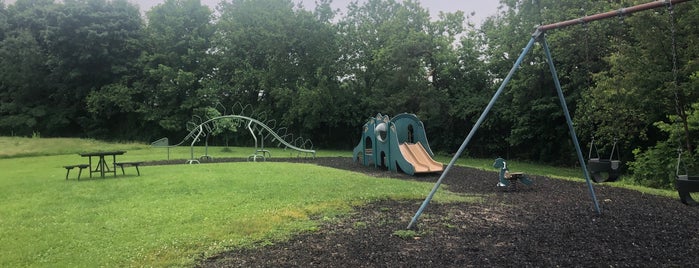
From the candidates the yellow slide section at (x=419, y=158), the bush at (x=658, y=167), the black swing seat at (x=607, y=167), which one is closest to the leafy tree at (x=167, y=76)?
the yellow slide section at (x=419, y=158)

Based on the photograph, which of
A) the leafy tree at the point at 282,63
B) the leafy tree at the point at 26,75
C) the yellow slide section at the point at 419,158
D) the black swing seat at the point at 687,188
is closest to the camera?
the black swing seat at the point at 687,188

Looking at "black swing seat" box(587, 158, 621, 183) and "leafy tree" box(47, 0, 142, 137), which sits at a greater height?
"leafy tree" box(47, 0, 142, 137)

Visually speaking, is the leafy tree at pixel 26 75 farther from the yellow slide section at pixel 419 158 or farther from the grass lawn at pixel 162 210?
the yellow slide section at pixel 419 158

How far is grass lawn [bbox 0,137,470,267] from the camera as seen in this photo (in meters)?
5.03

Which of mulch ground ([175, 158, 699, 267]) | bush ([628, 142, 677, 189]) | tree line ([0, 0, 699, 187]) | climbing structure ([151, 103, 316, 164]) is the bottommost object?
mulch ground ([175, 158, 699, 267])

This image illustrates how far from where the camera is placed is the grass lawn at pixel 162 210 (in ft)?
16.5

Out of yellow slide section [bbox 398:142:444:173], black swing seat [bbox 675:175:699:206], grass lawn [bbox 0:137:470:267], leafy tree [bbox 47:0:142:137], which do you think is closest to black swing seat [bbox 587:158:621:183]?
black swing seat [bbox 675:175:699:206]

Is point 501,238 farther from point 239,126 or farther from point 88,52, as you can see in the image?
point 88,52

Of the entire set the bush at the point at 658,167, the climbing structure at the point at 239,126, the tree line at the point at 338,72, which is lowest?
the bush at the point at 658,167

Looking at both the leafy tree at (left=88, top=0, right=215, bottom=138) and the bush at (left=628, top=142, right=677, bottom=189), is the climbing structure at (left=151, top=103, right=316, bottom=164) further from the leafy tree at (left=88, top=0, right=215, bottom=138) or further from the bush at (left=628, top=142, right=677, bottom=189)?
the bush at (left=628, top=142, right=677, bottom=189)

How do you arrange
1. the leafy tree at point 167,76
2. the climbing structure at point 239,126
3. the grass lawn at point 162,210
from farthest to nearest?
the leafy tree at point 167,76, the climbing structure at point 239,126, the grass lawn at point 162,210

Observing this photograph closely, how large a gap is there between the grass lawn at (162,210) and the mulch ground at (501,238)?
610 mm

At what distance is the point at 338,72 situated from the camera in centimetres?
2984

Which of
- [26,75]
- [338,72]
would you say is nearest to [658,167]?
[338,72]
